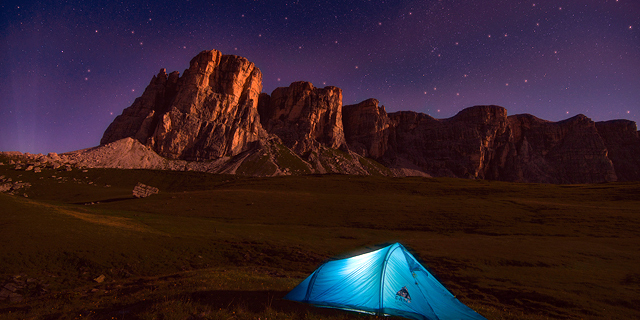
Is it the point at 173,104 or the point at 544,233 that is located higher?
the point at 173,104

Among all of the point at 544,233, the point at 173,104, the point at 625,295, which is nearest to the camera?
the point at 625,295

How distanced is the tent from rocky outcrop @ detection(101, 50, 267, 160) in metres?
168

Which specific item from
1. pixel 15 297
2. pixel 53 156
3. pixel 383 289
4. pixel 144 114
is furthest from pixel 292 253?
pixel 144 114

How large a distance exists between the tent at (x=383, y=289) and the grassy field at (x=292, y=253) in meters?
0.73

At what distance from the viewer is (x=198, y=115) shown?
180000 mm

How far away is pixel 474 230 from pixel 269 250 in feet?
100

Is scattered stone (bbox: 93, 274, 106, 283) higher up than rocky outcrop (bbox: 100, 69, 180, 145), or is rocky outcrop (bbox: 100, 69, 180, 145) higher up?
rocky outcrop (bbox: 100, 69, 180, 145)

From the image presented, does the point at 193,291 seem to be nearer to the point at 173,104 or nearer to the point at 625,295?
the point at 625,295

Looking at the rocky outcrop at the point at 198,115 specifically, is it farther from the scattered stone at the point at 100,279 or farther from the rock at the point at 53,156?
the scattered stone at the point at 100,279

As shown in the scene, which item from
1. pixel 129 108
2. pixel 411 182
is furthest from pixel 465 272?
pixel 129 108

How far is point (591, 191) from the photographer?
6550cm

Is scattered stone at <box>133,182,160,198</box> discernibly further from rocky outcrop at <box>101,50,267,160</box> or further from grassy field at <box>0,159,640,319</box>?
rocky outcrop at <box>101,50,267,160</box>

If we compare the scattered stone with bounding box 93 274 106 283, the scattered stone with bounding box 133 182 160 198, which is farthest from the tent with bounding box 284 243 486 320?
the scattered stone with bounding box 133 182 160 198

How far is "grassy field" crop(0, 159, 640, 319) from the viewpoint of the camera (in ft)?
42.0
